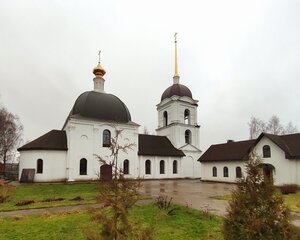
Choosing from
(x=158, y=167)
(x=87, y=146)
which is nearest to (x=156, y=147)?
(x=158, y=167)

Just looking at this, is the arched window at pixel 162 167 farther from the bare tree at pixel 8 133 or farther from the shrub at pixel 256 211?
the shrub at pixel 256 211

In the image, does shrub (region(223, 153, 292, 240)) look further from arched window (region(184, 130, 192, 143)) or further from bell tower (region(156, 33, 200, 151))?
arched window (region(184, 130, 192, 143))

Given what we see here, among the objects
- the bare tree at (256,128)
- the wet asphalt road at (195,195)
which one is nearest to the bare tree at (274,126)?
the bare tree at (256,128)

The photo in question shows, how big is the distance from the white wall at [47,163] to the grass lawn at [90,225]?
18.7 metres

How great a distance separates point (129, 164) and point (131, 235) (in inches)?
1126

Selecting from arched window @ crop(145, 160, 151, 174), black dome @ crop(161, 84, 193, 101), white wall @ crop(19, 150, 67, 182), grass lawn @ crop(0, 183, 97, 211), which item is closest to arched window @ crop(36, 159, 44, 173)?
white wall @ crop(19, 150, 67, 182)

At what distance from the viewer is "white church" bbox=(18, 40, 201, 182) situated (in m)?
27.3

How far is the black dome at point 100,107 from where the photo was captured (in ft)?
100

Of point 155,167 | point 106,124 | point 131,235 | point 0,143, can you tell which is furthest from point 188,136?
point 131,235

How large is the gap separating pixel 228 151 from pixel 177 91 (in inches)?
529

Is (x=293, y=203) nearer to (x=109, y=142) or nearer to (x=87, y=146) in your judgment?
(x=109, y=142)

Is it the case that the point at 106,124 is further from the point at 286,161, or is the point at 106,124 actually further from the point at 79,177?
the point at 286,161

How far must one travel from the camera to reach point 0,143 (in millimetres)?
37750

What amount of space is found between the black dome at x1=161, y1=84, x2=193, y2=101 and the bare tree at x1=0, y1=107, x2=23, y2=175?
24.3 m
